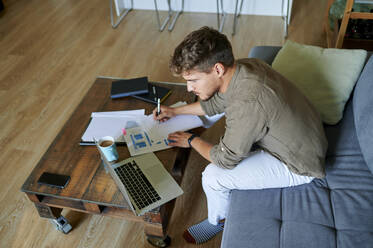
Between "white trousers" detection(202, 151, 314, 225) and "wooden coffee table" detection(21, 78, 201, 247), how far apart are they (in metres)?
Result: 0.17

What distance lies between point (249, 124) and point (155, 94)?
→ 2.48ft

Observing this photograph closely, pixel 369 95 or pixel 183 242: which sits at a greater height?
pixel 369 95

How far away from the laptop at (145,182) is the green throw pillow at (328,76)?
2.77 ft

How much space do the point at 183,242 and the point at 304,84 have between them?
1.02 metres

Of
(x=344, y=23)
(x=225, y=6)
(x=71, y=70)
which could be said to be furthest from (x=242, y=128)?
(x=225, y=6)

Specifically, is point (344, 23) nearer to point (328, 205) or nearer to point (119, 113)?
point (328, 205)

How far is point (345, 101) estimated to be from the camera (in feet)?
5.38

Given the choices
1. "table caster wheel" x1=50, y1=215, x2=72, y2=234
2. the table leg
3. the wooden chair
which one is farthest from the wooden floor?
the wooden chair

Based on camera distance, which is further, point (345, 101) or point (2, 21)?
point (2, 21)

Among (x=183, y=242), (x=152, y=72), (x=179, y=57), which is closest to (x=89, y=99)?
(x=179, y=57)

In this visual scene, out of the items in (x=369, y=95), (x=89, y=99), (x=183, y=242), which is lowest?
A: (x=183, y=242)

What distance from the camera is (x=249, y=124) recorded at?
120 cm

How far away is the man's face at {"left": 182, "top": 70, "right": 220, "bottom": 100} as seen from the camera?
1272mm

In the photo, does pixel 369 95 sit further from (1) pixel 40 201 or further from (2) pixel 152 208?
(1) pixel 40 201
